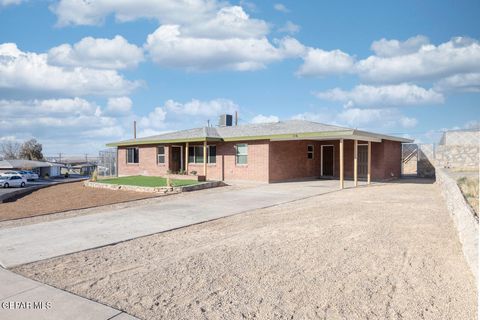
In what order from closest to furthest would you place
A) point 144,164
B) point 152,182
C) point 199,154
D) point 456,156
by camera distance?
point 152,182 → point 199,154 → point 456,156 → point 144,164

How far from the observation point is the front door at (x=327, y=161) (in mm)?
24516

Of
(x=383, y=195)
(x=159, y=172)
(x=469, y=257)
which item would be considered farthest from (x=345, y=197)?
(x=159, y=172)

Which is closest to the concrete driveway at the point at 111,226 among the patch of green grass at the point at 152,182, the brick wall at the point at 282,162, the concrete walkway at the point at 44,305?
the concrete walkway at the point at 44,305

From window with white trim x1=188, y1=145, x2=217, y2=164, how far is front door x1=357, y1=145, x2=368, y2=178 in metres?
9.29

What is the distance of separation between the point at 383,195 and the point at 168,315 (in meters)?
12.6

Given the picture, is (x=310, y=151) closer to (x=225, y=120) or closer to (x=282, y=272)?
(x=225, y=120)

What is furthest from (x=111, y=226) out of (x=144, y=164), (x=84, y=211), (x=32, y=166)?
(x=32, y=166)

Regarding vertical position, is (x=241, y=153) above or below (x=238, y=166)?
above

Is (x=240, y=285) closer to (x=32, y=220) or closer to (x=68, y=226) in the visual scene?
(x=68, y=226)

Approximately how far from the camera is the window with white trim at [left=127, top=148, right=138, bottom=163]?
28609mm

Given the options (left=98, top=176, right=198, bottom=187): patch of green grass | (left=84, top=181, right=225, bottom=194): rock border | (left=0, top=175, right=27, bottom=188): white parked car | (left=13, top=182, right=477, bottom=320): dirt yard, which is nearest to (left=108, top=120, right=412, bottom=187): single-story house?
(left=98, top=176, right=198, bottom=187): patch of green grass

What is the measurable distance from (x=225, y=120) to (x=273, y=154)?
1084cm

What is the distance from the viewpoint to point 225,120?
31.0m

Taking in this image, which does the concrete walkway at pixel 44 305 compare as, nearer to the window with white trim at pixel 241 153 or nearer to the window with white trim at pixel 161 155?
the window with white trim at pixel 241 153
